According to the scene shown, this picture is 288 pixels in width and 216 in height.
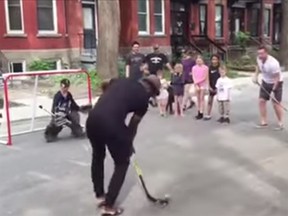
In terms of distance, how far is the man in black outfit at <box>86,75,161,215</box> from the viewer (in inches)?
197

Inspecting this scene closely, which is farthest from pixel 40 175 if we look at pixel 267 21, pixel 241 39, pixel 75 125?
pixel 267 21

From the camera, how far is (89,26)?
23578 millimetres

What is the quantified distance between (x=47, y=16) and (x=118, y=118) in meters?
17.2

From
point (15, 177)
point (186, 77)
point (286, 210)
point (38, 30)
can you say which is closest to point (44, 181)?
point (15, 177)

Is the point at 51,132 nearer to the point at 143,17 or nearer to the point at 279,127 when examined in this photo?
the point at 279,127

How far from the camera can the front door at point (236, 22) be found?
34016 mm

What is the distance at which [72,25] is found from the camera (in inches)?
864

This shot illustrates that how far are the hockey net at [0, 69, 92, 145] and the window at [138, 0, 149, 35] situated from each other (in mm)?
9441

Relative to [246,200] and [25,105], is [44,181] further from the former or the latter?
[25,105]

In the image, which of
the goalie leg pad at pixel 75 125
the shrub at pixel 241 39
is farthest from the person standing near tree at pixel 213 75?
the shrub at pixel 241 39

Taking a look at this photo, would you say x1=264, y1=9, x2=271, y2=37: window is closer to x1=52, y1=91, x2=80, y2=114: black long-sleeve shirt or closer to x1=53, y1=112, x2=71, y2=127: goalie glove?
x1=52, y1=91, x2=80, y2=114: black long-sleeve shirt

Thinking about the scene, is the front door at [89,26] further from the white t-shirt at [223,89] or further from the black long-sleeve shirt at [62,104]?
the black long-sleeve shirt at [62,104]

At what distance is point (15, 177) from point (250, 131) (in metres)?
5.04

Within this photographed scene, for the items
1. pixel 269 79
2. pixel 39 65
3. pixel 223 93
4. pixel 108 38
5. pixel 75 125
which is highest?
pixel 108 38
